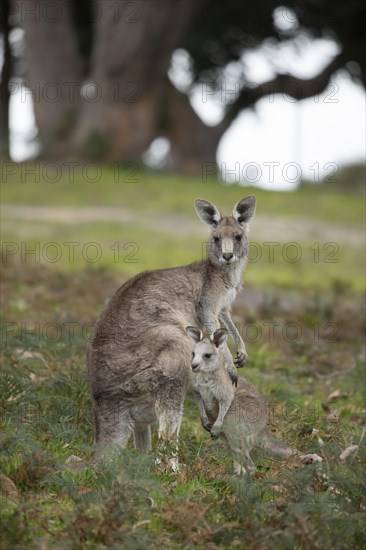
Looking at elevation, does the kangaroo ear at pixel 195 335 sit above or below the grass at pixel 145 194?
above

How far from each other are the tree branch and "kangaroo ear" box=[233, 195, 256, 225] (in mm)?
23020

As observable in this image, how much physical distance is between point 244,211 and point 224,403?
183cm

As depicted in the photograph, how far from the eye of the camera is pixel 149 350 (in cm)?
681

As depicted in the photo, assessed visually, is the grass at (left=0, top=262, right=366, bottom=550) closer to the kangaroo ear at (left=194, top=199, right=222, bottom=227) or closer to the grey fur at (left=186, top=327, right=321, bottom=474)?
the grey fur at (left=186, top=327, right=321, bottom=474)

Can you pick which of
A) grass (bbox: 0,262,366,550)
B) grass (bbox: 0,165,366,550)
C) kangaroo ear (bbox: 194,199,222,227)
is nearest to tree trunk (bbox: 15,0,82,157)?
grass (bbox: 0,165,366,550)

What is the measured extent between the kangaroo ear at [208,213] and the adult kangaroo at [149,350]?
0.37 meters

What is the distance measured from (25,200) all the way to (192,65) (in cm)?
1314

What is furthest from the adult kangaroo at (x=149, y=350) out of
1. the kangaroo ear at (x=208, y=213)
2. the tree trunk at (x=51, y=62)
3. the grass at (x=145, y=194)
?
the tree trunk at (x=51, y=62)

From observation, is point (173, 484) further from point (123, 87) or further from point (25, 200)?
point (123, 87)

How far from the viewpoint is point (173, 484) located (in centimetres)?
627

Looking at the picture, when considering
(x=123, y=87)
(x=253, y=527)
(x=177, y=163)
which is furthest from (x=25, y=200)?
(x=253, y=527)

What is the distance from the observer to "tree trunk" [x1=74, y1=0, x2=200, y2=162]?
23125mm

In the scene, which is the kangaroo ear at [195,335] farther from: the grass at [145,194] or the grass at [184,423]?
the grass at [145,194]

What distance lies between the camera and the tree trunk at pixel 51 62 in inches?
984
